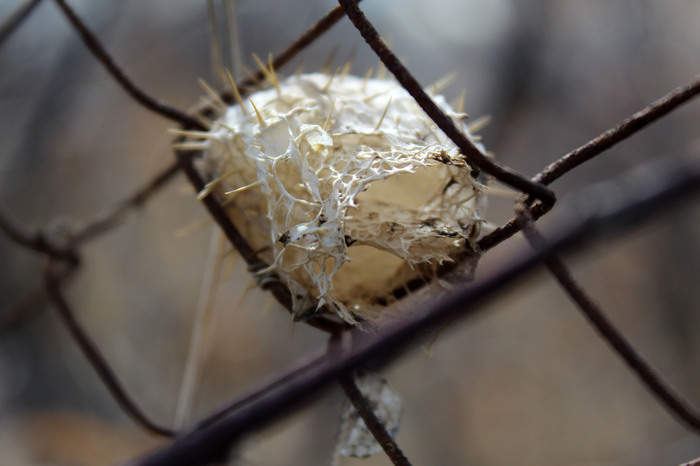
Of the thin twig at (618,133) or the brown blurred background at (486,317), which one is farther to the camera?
the brown blurred background at (486,317)

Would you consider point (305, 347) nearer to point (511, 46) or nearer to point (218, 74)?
point (511, 46)

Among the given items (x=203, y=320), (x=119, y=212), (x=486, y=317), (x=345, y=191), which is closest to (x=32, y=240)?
(x=119, y=212)

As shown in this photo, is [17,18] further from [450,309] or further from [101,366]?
[450,309]

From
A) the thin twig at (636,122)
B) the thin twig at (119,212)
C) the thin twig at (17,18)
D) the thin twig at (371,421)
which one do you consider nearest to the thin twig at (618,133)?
the thin twig at (636,122)

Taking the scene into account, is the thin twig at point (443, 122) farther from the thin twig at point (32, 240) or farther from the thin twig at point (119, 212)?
the thin twig at point (32, 240)

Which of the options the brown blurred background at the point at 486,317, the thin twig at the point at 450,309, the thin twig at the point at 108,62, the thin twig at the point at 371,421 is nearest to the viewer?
the thin twig at the point at 450,309

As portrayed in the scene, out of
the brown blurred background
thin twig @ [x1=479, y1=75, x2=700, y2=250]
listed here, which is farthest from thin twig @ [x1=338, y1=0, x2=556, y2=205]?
the brown blurred background

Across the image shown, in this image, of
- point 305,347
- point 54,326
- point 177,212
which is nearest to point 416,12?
point 177,212
